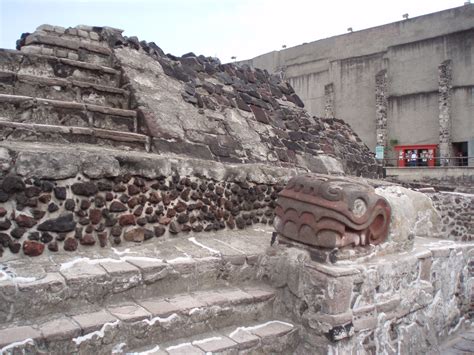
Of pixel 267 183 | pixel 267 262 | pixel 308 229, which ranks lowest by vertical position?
pixel 267 262

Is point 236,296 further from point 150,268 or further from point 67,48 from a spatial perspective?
point 67,48

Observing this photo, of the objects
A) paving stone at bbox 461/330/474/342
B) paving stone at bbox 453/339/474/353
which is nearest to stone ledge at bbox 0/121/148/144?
paving stone at bbox 453/339/474/353

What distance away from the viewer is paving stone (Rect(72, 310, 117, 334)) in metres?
2.03

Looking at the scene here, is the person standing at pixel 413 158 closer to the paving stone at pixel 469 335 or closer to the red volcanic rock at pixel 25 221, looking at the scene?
the paving stone at pixel 469 335

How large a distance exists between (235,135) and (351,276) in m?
2.75

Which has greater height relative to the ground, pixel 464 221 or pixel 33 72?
pixel 33 72

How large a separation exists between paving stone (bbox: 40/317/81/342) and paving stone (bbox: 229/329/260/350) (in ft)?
2.95

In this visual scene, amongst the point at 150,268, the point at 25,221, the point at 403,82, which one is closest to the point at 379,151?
the point at 403,82

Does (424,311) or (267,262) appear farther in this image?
(424,311)

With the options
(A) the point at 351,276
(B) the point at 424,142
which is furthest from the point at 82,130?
(B) the point at 424,142

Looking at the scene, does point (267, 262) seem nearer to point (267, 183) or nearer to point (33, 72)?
point (267, 183)

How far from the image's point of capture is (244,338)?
7.95 feet

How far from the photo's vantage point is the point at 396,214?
3070mm

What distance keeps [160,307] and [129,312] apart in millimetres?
192
